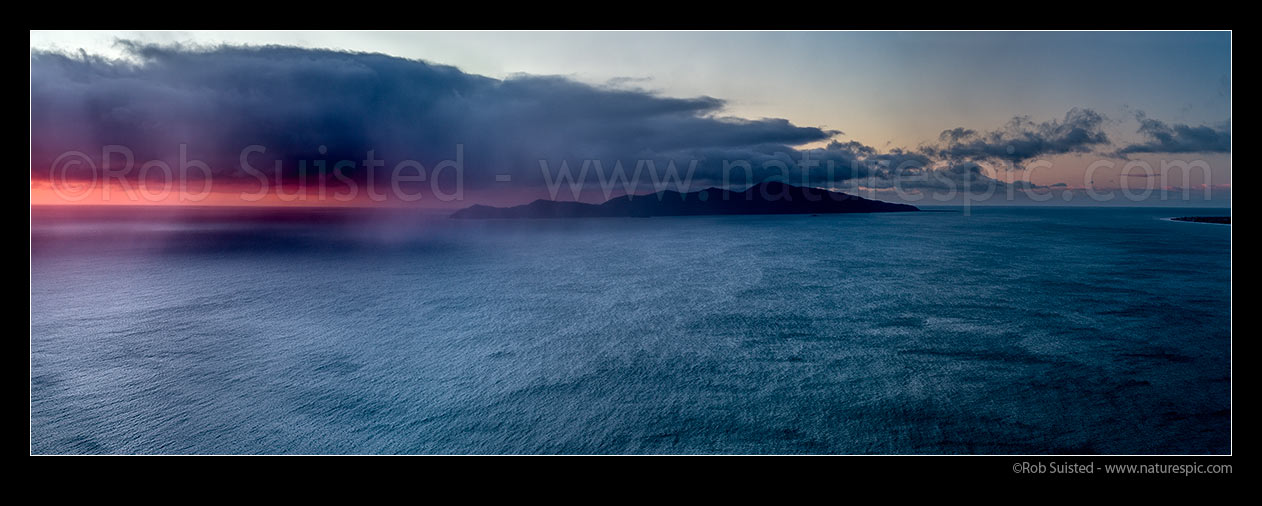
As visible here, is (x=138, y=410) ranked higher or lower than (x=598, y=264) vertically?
lower

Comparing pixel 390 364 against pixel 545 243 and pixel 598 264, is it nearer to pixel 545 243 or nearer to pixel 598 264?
pixel 598 264

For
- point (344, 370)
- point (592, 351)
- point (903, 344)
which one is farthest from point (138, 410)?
point (903, 344)

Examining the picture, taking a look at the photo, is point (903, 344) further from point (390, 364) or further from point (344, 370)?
point (344, 370)

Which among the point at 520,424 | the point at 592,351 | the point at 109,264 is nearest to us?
the point at 520,424

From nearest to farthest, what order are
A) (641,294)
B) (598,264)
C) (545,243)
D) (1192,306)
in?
(1192,306) < (641,294) < (598,264) < (545,243)

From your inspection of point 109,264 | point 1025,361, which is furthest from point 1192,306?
point 109,264

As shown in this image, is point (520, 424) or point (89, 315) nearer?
point (520, 424)
